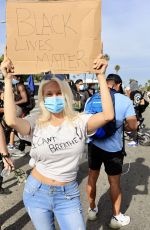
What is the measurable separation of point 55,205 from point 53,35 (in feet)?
4.25

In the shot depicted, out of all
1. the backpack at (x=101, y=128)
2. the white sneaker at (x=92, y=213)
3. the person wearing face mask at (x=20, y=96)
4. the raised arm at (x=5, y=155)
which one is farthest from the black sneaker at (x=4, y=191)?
the raised arm at (x=5, y=155)

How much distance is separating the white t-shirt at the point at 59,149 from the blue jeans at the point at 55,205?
0.29 feet

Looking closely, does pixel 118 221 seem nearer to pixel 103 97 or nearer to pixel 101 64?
pixel 103 97

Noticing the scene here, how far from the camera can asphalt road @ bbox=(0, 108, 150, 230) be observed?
4824 mm

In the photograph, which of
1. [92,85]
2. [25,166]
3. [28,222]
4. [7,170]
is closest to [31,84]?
[92,85]

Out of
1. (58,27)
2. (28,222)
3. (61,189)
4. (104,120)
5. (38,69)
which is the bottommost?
(28,222)

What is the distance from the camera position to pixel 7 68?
2.92 meters

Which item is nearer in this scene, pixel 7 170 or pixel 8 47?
pixel 8 47

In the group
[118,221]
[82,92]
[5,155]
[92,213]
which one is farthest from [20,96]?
[5,155]

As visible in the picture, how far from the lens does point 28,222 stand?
15.9 ft

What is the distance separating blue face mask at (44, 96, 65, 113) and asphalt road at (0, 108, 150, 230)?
215 cm

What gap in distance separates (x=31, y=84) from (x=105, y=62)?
8.91 metres

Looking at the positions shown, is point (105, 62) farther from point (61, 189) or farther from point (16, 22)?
point (61, 189)

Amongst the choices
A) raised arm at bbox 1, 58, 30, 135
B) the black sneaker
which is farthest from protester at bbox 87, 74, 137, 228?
raised arm at bbox 1, 58, 30, 135
